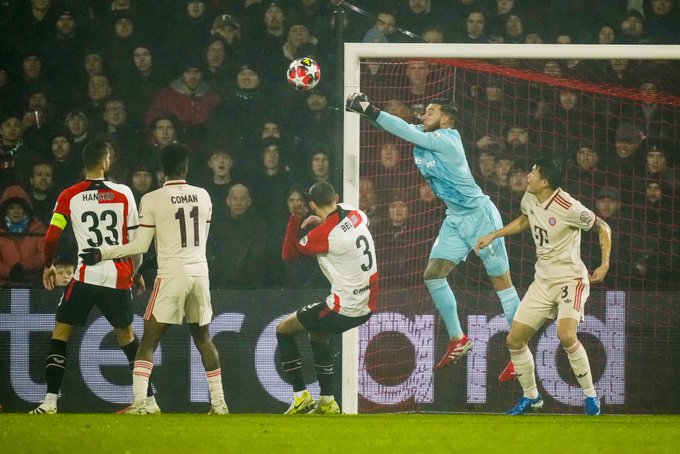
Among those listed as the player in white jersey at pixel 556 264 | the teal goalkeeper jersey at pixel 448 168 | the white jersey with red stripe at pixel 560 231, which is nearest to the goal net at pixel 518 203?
the teal goalkeeper jersey at pixel 448 168

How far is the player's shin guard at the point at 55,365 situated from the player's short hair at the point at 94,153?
1.26 m

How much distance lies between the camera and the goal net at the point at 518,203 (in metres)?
9.91

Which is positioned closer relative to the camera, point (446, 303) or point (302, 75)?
point (302, 75)


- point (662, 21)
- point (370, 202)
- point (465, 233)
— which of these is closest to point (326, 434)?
point (465, 233)

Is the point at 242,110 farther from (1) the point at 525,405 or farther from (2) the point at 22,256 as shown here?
(1) the point at 525,405

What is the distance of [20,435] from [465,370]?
4652mm

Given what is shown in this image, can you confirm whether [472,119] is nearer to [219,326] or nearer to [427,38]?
[427,38]

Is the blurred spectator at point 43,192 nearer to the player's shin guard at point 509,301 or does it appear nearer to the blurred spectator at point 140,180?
the blurred spectator at point 140,180

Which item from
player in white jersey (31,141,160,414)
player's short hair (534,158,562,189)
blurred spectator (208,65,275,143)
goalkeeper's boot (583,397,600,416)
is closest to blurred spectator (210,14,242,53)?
blurred spectator (208,65,275,143)

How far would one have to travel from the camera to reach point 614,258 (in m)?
10.3

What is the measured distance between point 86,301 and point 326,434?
2.54m

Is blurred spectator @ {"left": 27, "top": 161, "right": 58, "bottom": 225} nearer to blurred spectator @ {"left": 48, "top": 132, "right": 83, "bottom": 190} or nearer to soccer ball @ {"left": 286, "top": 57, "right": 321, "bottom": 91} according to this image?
blurred spectator @ {"left": 48, "top": 132, "right": 83, "bottom": 190}

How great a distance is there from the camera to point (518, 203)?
1057cm

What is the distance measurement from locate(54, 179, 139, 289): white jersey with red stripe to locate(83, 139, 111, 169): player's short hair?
0.40ft
